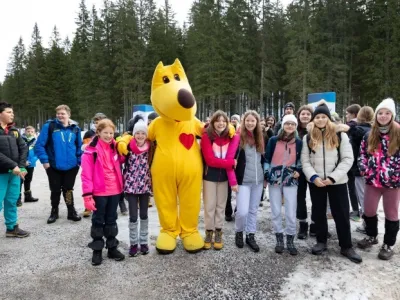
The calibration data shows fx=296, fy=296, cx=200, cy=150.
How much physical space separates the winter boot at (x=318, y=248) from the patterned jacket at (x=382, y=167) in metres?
1.05

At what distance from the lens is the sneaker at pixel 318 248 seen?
4.00 metres

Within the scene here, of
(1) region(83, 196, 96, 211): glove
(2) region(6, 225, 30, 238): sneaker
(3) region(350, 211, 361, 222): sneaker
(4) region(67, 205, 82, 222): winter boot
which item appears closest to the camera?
(1) region(83, 196, 96, 211): glove

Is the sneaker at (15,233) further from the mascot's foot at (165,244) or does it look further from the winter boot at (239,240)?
the winter boot at (239,240)

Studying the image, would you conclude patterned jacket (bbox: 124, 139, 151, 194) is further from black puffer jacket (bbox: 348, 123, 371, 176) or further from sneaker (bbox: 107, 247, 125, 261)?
black puffer jacket (bbox: 348, 123, 371, 176)

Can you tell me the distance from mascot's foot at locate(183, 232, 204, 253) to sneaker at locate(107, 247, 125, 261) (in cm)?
85

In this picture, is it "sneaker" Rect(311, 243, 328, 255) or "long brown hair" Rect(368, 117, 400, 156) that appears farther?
"sneaker" Rect(311, 243, 328, 255)

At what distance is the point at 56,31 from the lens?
40406 millimetres

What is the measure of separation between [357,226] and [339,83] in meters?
19.5

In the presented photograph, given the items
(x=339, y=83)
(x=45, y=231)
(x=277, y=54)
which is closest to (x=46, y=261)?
(x=45, y=231)

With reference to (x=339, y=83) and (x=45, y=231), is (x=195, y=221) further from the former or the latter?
(x=339, y=83)

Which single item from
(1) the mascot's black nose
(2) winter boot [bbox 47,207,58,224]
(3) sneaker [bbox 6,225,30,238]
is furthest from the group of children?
(2) winter boot [bbox 47,207,58,224]

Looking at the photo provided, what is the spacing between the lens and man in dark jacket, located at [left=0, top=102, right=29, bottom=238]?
15.2 feet

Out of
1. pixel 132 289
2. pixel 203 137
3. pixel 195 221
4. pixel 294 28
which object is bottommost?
pixel 132 289

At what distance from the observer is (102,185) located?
379 centimetres
